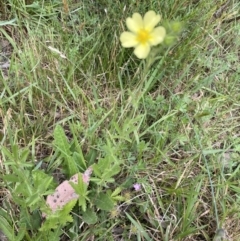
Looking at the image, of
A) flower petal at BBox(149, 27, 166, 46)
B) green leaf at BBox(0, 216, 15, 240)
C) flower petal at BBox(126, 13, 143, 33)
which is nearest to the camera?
flower petal at BBox(149, 27, 166, 46)

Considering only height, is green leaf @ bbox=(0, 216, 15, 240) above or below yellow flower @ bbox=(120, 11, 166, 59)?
below

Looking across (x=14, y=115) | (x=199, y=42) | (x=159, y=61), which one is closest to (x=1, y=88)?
(x=14, y=115)

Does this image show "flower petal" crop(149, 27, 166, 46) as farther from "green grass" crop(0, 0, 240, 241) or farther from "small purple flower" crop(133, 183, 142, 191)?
"small purple flower" crop(133, 183, 142, 191)

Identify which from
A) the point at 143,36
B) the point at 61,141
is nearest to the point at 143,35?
the point at 143,36

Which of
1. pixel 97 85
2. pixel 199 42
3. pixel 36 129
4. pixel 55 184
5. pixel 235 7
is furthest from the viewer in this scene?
pixel 235 7

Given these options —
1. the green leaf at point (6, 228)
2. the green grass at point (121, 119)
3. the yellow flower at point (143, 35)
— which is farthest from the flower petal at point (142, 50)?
the green leaf at point (6, 228)

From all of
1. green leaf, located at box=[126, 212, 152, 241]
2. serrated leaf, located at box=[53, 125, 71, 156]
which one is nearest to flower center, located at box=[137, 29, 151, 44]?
serrated leaf, located at box=[53, 125, 71, 156]

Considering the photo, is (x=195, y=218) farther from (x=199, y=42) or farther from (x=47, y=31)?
(x=47, y=31)
